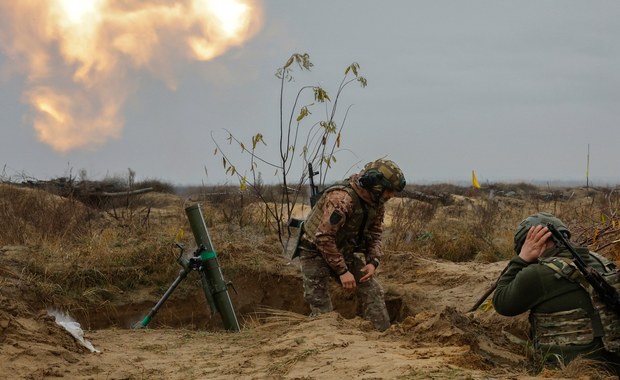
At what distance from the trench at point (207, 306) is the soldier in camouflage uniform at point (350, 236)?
1.80m

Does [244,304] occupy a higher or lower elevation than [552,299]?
lower

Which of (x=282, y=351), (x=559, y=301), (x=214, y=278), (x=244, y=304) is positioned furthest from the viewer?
(x=244, y=304)

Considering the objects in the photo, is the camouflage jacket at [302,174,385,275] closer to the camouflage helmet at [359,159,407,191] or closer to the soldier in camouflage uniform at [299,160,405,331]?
the soldier in camouflage uniform at [299,160,405,331]

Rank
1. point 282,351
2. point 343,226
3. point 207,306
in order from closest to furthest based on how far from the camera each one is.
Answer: point 282,351 < point 343,226 < point 207,306

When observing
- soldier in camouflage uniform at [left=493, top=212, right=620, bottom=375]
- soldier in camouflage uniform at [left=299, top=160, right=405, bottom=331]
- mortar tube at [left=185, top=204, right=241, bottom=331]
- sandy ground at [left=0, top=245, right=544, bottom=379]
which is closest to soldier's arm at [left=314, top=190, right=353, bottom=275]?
soldier in camouflage uniform at [left=299, top=160, right=405, bottom=331]

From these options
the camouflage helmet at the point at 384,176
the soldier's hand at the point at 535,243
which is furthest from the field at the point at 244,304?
the camouflage helmet at the point at 384,176

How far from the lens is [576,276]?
4375 mm

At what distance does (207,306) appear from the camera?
8.96 m

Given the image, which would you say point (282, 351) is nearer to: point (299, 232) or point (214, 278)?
point (299, 232)

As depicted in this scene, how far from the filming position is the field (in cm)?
456

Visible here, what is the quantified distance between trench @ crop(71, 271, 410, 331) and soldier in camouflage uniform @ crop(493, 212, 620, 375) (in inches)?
148

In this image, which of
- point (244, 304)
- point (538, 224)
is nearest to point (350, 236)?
point (538, 224)

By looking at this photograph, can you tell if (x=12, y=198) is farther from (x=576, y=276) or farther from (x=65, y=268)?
(x=576, y=276)

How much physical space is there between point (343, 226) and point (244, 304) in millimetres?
3148
